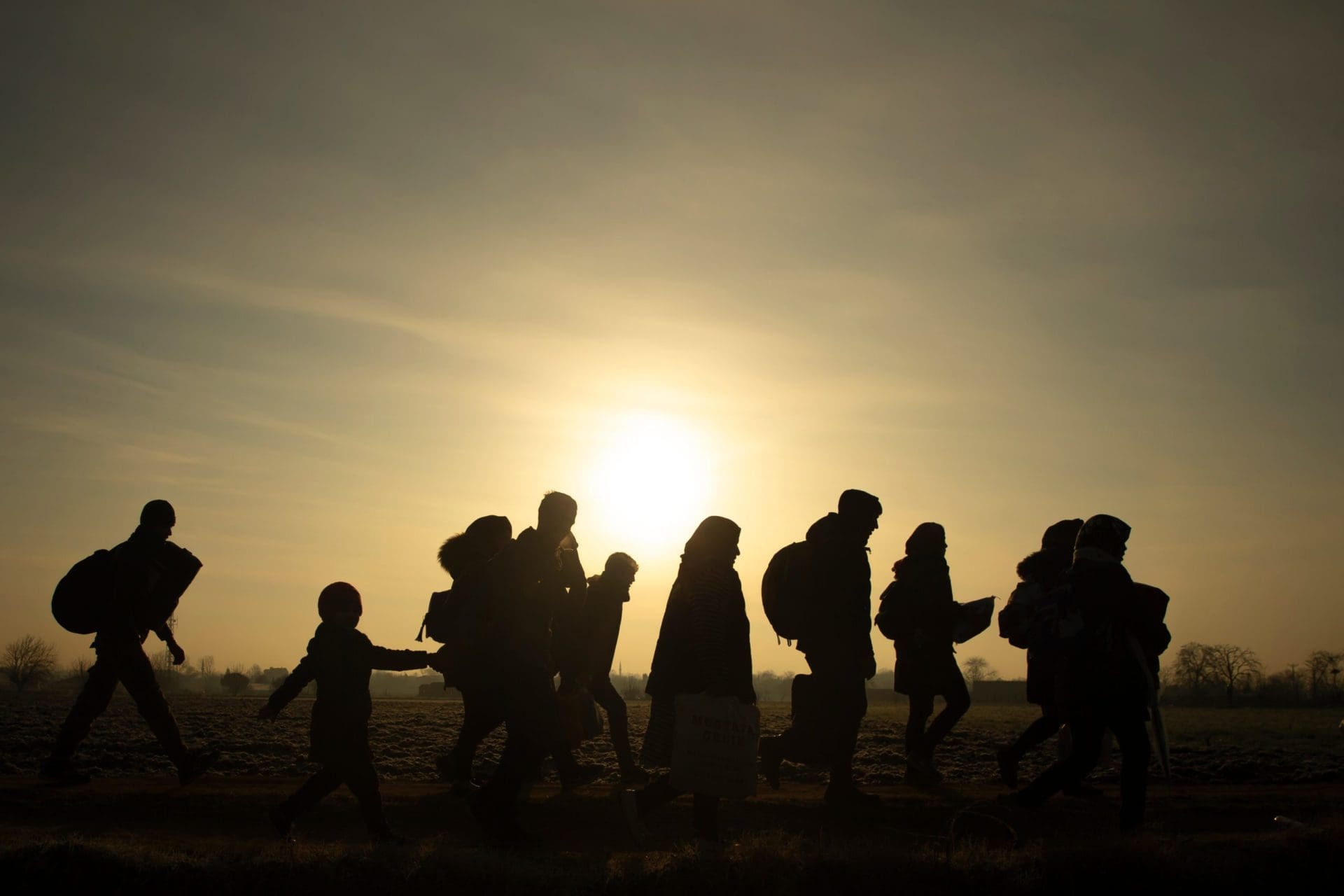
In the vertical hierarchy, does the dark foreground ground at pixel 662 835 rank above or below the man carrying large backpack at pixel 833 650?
below

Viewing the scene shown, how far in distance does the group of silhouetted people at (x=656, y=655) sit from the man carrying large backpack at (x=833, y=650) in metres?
0.02

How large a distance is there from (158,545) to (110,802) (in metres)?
2.37

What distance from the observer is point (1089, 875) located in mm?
6469

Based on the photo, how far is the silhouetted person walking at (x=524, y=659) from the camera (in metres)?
7.55

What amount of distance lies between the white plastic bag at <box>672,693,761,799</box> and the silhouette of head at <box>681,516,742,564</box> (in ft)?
3.21

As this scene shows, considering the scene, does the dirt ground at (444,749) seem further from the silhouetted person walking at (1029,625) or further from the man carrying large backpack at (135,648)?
the man carrying large backpack at (135,648)

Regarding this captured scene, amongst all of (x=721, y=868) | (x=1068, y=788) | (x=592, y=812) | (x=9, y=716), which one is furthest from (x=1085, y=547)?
(x=9, y=716)

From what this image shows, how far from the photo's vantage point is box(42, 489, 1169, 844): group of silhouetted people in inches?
306

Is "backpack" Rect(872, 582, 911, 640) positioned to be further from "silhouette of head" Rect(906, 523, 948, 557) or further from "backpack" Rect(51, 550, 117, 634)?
"backpack" Rect(51, 550, 117, 634)

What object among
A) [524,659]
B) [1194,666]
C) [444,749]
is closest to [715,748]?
[524,659]

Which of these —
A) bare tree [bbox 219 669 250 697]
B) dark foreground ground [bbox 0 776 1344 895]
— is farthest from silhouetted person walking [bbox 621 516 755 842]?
bare tree [bbox 219 669 250 697]

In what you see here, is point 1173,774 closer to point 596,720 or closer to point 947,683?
point 947,683

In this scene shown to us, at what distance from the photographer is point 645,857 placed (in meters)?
6.52

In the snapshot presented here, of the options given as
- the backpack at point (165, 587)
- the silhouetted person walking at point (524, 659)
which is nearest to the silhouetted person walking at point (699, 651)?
the silhouetted person walking at point (524, 659)
